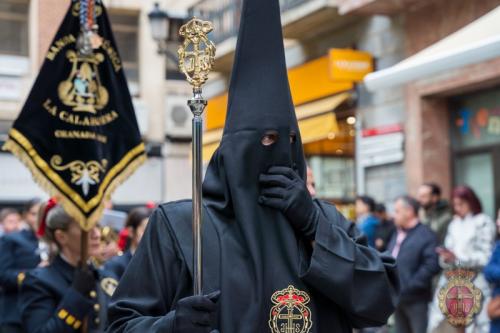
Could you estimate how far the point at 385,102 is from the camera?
574 inches

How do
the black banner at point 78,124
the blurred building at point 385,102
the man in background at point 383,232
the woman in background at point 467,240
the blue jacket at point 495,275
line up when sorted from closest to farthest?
the black banner at point 78,124
the blue jacket at point 495,275
the woman in background at point 467,240
the man in background at point 383,232
the blurred building at point 385,102

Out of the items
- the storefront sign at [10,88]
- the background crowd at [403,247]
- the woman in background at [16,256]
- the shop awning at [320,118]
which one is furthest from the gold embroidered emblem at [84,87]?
the storefront sign at [10,88]

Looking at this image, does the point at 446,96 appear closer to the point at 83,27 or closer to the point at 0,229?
the point at 0,229

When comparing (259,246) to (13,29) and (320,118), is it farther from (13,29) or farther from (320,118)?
(13,29)

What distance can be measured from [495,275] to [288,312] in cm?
518

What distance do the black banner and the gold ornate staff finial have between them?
325 cm

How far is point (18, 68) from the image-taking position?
25016mm

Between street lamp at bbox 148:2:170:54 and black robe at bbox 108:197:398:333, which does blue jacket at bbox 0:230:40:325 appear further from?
black robe at bbox 108:197:398:333

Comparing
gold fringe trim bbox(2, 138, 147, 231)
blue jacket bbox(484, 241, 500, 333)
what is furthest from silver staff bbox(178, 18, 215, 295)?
blue jacket bbox(484, 241, 500, 333)

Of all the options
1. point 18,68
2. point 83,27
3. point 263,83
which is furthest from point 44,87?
point 18,68

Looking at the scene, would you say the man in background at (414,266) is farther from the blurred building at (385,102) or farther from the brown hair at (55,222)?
the brown hair at (55,222)

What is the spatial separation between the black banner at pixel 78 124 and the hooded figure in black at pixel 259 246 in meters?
3.17

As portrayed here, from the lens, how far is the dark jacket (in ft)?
33.0

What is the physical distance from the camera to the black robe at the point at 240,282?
3.42 m
